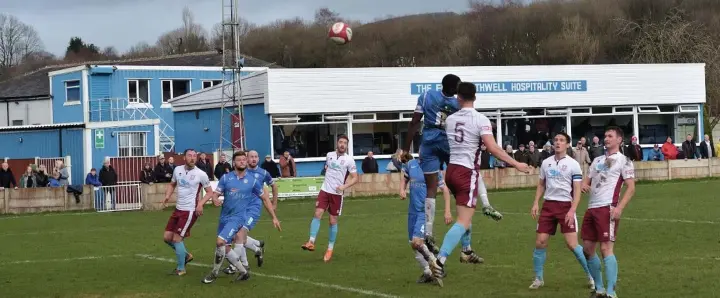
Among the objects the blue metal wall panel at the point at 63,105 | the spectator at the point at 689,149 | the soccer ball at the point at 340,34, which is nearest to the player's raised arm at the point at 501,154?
the soccer ball at the point at 340,34

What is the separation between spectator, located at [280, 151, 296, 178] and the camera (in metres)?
40.5

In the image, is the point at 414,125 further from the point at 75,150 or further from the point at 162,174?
the point at 75,150

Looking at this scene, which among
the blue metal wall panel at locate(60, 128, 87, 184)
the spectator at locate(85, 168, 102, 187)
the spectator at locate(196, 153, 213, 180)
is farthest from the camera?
the blue metal wall panel at locate(60, 128, 87, 184)

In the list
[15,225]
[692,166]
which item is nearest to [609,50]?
[692,166]

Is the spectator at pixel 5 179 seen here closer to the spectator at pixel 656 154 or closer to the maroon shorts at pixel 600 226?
the spectator at pixel 656 154

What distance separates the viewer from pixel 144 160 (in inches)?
1682

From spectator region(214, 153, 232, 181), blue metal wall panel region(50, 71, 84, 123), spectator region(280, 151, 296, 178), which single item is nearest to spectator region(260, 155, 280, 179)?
spectator region(280, 151, 296, 178)

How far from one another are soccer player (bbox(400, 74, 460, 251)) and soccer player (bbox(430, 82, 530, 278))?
3.75ft

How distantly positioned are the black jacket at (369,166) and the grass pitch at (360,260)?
1108 cm

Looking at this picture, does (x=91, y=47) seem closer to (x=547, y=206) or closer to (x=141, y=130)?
(x=141, y=130)

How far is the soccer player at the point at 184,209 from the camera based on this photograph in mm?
17375

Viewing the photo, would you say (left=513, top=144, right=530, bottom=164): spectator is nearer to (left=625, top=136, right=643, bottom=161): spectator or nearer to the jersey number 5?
(left=625, top=136, right=643, bottom=161): spectator

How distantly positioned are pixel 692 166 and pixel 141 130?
2486 cm

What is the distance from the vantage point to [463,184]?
1334 centimetres
